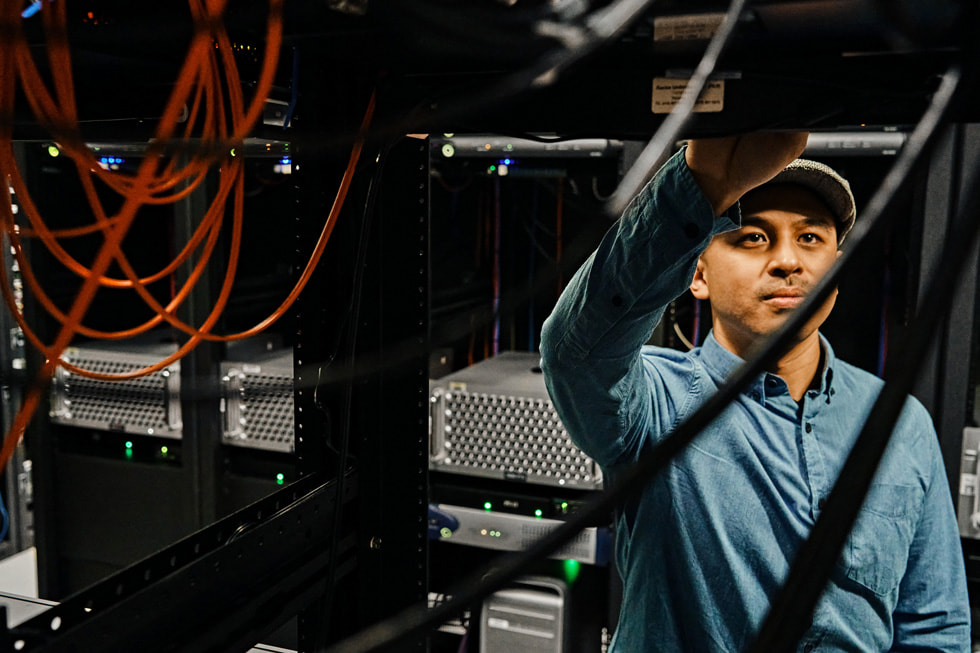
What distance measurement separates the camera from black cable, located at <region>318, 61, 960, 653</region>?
26 centimetres

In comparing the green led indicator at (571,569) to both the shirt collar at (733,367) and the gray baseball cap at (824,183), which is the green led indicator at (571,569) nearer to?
the shirt collar at (733,367)

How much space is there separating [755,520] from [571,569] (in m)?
0.55

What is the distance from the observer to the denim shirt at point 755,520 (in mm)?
1134

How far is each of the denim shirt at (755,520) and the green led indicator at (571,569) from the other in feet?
1.15

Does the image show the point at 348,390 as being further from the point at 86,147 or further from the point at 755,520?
the point at 755,520

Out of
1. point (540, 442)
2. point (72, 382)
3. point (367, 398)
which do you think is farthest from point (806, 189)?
point (72, 382)

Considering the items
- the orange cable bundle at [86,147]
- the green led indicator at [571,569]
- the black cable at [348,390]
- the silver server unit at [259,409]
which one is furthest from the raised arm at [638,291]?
the silver server unit at [259,409]

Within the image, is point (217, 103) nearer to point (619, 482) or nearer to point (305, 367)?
point (305, 367)

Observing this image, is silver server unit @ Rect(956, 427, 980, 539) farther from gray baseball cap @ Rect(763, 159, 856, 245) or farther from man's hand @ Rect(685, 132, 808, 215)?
man's hand @ Rect(685, 132, 808, 215)

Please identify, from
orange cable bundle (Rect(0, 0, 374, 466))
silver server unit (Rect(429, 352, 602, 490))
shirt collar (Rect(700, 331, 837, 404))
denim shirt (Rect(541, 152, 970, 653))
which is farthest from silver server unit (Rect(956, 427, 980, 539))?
orange cable bundle (Rect(0, 0, 374, 466))

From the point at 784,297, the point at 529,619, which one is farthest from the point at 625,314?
the point at 529,619

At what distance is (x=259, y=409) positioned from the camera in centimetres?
176

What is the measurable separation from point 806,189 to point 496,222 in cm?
104

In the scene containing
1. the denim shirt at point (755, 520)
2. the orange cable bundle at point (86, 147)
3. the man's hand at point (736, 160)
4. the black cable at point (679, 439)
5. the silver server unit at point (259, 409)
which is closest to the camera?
the black cable at point (679, 439)
